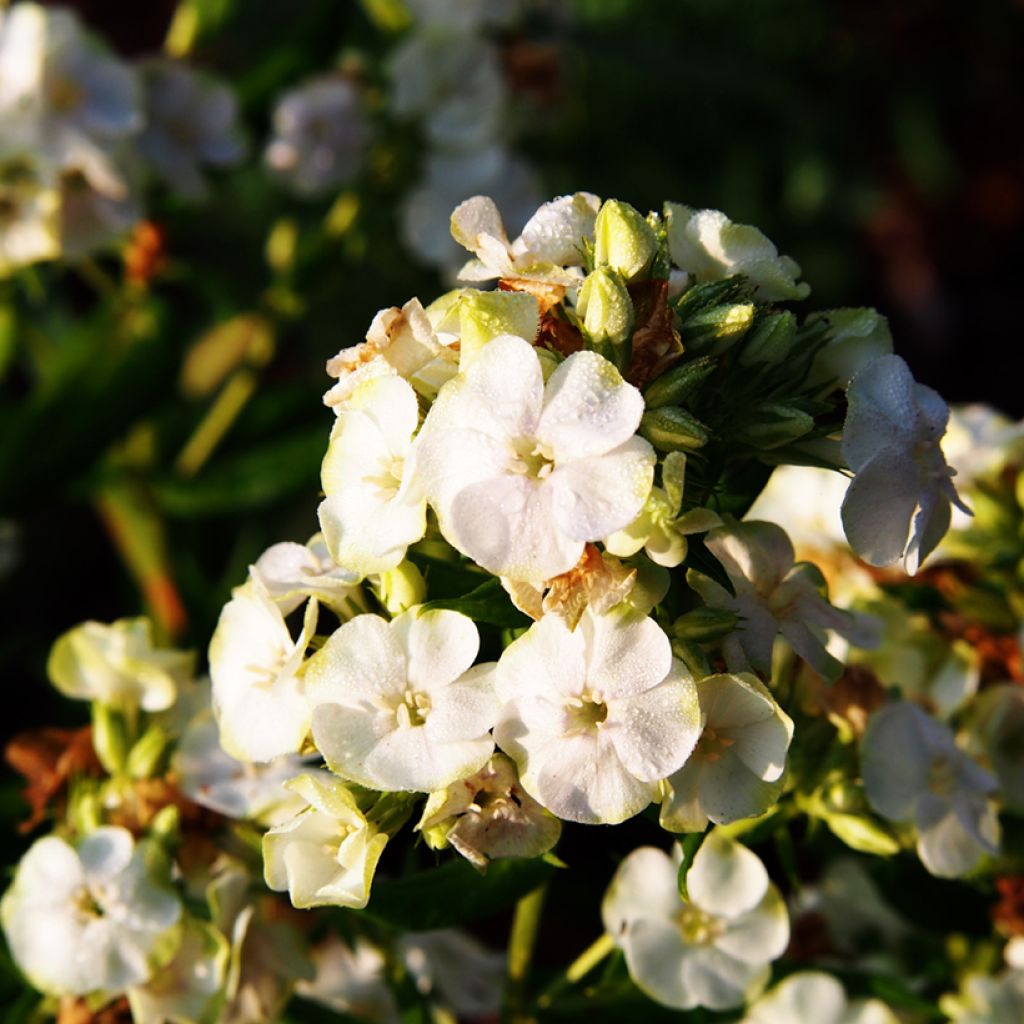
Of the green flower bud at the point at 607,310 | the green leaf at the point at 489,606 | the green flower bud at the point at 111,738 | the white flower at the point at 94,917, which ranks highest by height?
the green flower bud at the point at 607,310

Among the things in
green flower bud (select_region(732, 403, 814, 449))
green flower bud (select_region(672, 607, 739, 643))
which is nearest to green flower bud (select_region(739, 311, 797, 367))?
green flower bud (select_region(732, 403, 814, 449))

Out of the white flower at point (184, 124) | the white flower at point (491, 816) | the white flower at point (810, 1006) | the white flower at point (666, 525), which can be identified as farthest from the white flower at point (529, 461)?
the white flower at point (184, 124)

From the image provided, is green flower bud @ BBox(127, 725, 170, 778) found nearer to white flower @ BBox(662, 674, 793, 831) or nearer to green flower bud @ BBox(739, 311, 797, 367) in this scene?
white flower @ BBox(662, 674, 793, 831)

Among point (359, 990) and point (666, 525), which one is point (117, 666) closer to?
point (359, 990)

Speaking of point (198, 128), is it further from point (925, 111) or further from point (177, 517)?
point (925, 111)

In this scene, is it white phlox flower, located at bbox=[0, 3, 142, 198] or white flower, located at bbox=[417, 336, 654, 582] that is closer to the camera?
white flower, located at bbox=[417, 336, 654, 582]

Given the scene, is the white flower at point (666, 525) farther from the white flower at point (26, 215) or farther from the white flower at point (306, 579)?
the white flower at point (26, 215)
